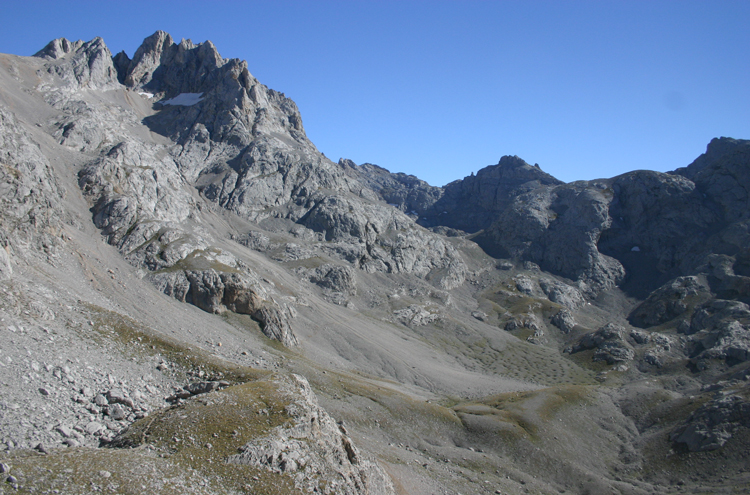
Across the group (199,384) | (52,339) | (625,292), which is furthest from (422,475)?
(625,292)

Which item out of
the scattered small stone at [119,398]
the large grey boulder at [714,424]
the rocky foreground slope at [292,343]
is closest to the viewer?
the rocky foreground slope at [292,343]

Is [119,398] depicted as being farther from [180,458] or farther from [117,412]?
[180,458]

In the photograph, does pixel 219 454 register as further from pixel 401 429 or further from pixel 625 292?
pixel 625 292

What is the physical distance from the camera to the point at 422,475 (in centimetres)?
4106

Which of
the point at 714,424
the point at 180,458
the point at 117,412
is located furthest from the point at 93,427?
the point at 714,424

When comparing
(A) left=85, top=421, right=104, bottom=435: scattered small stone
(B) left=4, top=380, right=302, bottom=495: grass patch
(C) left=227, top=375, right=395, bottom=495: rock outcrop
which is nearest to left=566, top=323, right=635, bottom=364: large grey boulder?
(C) left=227, top=375, right=395, bottom=495: rock outcrop

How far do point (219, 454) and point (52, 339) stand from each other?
20759 millimetres

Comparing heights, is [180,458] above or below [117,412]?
above

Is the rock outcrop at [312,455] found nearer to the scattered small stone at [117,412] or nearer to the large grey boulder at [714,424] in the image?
the scattered small stone at [117,412]

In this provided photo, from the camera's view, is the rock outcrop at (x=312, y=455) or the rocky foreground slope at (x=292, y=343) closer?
the rock outcrop at (x=312, y=455)

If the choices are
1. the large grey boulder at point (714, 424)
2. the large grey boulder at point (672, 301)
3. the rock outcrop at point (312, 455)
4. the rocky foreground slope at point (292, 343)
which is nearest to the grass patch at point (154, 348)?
the rocky foreground slope at point (292, 343)

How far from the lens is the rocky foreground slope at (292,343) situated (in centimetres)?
2614

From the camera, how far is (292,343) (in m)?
94.0

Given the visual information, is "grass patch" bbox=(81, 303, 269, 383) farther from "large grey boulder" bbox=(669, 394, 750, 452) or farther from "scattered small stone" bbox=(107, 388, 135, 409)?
"large grey boulder" bbox=(669, 394, 750, 452)
